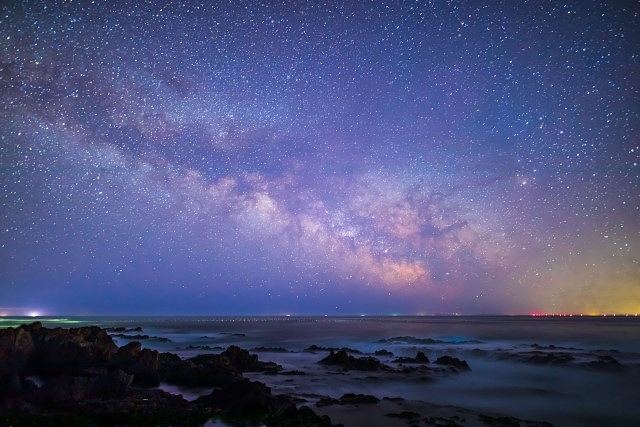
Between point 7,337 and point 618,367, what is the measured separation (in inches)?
1377

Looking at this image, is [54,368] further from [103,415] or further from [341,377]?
[341,377]

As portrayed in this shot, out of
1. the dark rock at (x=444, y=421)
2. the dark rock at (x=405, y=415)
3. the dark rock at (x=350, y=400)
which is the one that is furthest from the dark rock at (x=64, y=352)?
the dark rock at (x=444, y=421)

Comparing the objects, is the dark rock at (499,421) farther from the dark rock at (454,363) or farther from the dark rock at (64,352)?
the dark rock at (64,352)

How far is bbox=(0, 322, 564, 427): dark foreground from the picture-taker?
11586 millimetres

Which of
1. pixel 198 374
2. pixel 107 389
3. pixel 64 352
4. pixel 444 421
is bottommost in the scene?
pixel 444 421

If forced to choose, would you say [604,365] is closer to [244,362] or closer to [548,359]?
[548,359]

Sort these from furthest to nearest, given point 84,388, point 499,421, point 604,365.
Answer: point 604,365 < point 499,421 < point 84,388

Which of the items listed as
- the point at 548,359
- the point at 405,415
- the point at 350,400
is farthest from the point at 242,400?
the point at 548,359

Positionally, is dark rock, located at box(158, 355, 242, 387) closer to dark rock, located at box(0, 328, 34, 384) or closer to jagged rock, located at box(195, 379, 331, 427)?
jagged rock, located at box(195, 379, 331, 427)

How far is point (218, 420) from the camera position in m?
12.0

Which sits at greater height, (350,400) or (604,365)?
(350,400)

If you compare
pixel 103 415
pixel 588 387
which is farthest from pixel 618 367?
pixel 103 415

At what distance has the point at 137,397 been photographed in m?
13.3

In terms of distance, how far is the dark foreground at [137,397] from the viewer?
11586 mm
